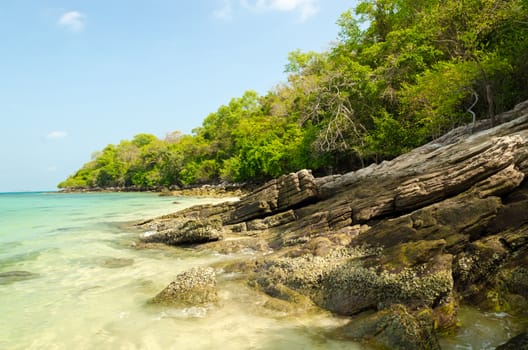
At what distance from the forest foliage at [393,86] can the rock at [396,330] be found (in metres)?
13.2

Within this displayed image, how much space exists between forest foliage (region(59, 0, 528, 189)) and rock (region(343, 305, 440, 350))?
13.2m

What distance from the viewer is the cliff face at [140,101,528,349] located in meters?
5.54

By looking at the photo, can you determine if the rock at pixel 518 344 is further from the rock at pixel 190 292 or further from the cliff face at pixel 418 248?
the rock at pixel 190 292

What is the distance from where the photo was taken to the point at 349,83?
2598 cm

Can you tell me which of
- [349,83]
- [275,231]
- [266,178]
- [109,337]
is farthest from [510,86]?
[266,178]

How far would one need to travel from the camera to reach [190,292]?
6797 mm

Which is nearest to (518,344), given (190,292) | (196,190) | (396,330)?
(396,330)

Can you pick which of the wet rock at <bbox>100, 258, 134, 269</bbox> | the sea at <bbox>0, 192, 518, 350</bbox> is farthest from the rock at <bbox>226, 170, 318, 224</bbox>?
the wet rock at <bbox>100, 258, 134, 269</bbox>

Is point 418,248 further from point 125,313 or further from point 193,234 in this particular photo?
point 193,234

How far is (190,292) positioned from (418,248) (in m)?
4.52

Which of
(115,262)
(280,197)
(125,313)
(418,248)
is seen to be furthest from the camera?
(280,197)

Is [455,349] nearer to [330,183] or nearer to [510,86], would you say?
[330,183]

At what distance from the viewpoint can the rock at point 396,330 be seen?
4516mm

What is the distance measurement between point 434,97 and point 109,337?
1965 centimetres
